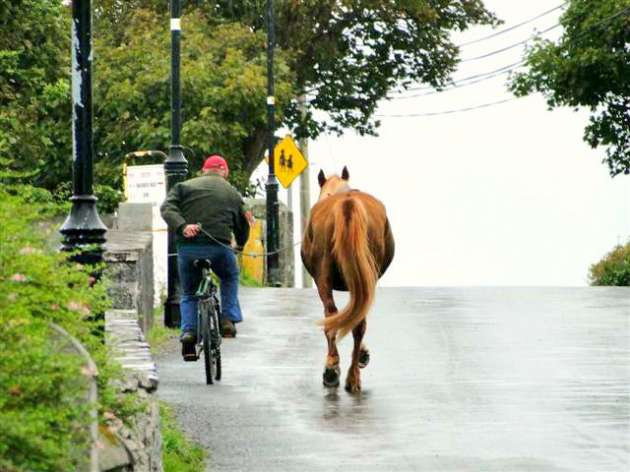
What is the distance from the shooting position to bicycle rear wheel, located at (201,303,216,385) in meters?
17.8

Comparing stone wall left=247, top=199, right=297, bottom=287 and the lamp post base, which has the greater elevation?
stone wall left=247, top=199, right=297, bottom=287

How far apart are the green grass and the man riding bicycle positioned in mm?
4650

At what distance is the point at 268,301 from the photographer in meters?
28.9

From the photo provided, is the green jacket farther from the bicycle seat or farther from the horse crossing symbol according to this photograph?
the horse crossing symbol

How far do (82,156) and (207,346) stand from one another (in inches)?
212

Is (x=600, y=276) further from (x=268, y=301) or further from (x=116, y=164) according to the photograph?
(x=268, y=301)

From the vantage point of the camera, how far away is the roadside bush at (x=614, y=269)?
4472 centimetres

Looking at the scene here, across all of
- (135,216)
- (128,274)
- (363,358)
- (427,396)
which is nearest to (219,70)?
(135,216)

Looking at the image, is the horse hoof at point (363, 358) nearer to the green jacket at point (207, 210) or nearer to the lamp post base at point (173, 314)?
the green jacket at point (207, 210)

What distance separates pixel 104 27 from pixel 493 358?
109 feet

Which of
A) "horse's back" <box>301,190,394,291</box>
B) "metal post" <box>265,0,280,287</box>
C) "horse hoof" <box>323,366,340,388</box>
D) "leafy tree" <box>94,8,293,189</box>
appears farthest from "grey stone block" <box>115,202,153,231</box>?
"leafy tree" <box>94,8,293,189</box>

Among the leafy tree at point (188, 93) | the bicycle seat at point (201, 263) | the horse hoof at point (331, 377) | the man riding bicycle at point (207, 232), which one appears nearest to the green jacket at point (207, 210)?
the man riding bicycle at point (207, 232)

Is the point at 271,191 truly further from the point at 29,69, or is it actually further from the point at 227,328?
the point at 227,328

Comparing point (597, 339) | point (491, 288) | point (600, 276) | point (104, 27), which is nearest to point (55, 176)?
point (104, 27)
